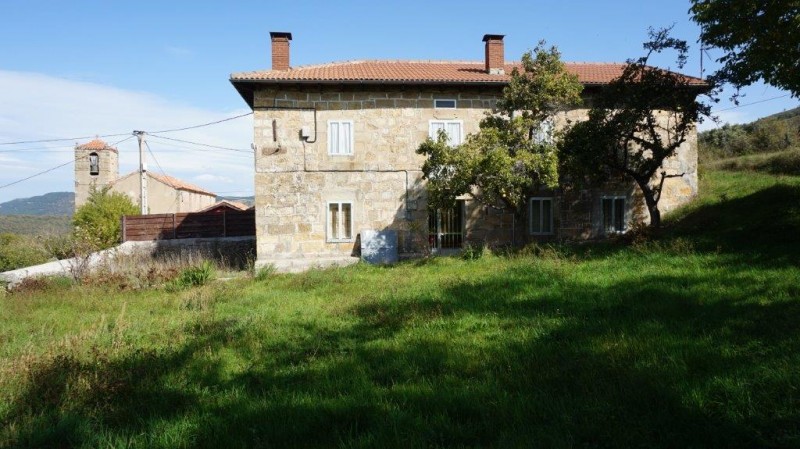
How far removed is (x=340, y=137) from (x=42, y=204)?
142 m

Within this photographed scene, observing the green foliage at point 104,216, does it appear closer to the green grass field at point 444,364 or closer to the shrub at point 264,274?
the shrub at point 264,274

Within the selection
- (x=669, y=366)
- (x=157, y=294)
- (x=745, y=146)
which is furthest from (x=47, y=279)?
(x=745, y=146)

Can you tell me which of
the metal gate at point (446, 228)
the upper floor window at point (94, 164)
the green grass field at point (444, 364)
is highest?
the upper floor window at point (94, 164)

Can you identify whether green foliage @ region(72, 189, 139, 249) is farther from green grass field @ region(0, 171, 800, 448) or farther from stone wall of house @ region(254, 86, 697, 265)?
green grass field @ region(0, 171, 800, 448)

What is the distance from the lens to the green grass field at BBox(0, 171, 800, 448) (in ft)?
11.6

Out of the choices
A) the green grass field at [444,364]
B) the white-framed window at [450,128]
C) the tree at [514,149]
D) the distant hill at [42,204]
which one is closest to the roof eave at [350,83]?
the white-framed window at [450,128]

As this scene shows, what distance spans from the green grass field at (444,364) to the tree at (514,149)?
4.02m

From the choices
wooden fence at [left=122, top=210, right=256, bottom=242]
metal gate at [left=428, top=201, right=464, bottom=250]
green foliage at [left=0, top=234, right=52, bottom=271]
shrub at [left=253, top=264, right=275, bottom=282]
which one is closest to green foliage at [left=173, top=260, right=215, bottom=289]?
shrub at [left=253, top=264, right=275, bottom=282]

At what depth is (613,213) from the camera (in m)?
16.7

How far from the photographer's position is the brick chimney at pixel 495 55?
16.8 metres

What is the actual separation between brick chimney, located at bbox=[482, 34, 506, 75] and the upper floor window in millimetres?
30865

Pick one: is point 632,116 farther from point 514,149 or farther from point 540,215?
point 540,215

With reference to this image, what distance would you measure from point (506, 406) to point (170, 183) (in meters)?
37.6

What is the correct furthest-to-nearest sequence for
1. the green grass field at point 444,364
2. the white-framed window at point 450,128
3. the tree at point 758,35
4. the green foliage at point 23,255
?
the green foliage at point 23,255
the white-framed window at point 450,128
the tree at point 758,35
the green grass field at point 444,364
